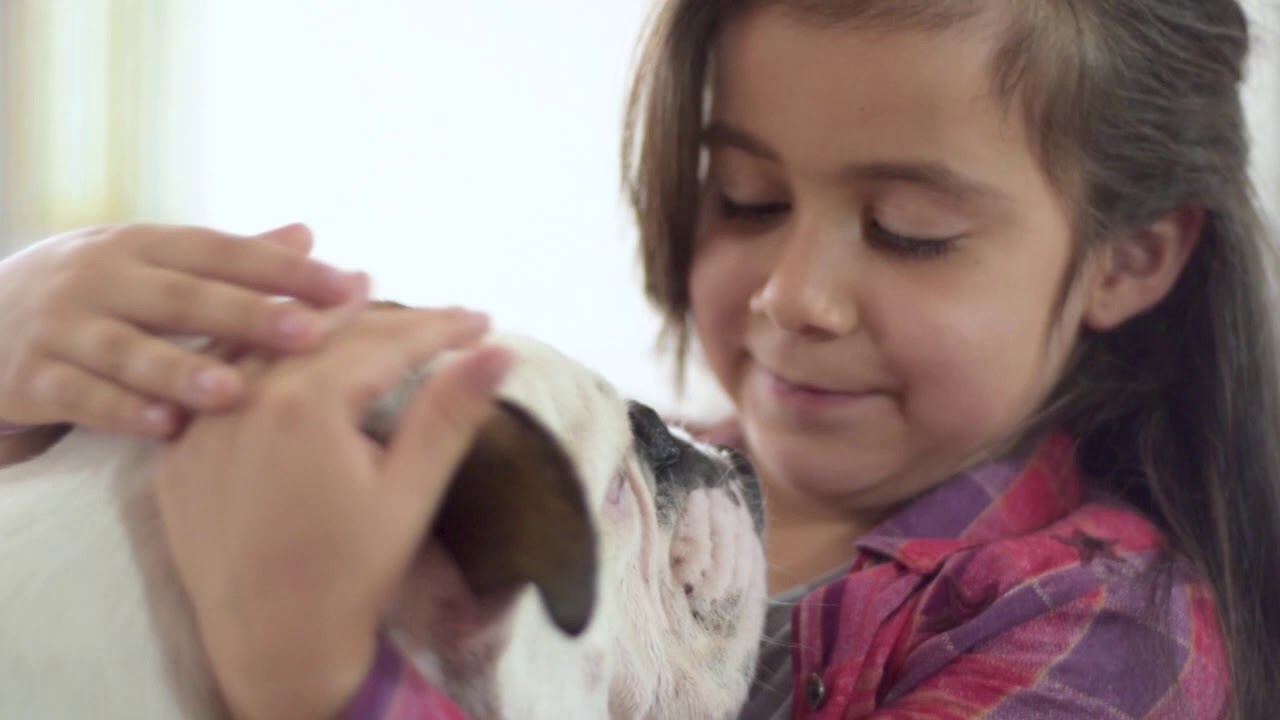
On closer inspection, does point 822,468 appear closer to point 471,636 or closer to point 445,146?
point 471,636

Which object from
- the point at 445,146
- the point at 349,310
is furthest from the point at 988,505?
the point at 445,146

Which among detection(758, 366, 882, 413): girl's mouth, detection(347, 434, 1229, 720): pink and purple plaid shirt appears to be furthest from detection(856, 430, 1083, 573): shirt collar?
detection(758, 366, 882, 413): girl's mouth

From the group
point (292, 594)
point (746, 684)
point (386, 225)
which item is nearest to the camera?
point (292, 594)

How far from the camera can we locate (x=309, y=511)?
0.66 metres

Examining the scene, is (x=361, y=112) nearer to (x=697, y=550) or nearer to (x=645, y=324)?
(x=645, y=324)

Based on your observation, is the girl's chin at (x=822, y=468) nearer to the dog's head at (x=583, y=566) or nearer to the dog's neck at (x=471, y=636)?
the dog's head at (x=583, y=566)

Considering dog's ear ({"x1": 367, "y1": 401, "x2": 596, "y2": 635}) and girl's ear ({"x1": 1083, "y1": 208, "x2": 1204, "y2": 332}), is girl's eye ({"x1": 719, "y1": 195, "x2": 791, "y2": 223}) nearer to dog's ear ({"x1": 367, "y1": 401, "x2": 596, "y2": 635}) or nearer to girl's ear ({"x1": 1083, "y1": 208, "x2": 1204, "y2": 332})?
girl's ear ({"x1": 1083, "y1": 208, "x2": 1204, "y2": 332})

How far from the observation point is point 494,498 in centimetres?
77

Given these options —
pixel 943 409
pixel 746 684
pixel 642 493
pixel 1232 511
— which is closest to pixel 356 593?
pixel 642 493

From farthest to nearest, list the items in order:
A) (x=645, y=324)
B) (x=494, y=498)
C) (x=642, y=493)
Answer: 1. (x=645, y=324)
2. (x=642, y=493)
3. (x=494, y=498)

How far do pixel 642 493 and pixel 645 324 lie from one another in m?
1.91

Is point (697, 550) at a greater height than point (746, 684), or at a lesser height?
greater

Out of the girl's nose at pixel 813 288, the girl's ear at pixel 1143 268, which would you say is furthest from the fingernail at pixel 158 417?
the girl's ear at pixel 1143 268

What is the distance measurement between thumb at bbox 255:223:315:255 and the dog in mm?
152
